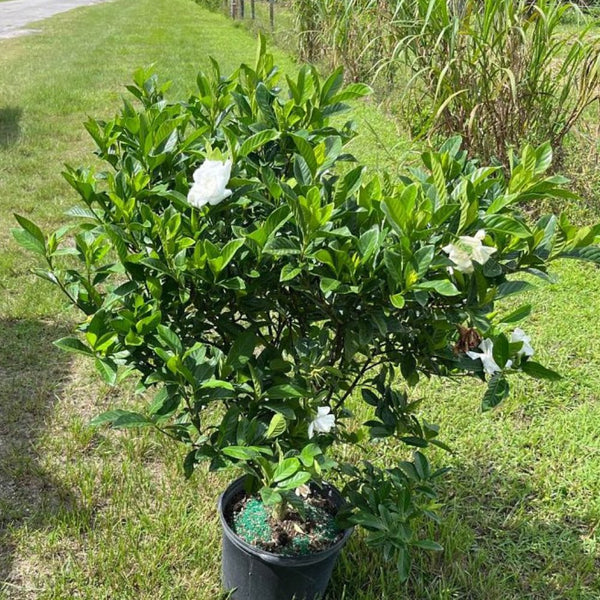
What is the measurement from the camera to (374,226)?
1328 mm

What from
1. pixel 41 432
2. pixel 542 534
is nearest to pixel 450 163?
pixel 542 534

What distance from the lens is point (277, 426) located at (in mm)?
1423

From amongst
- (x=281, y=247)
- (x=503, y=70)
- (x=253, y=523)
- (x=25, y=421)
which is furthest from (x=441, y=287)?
(x=503, y=70)

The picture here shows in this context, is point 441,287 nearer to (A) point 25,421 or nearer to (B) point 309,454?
(B) point 309,454

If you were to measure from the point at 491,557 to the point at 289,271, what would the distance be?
1436 mm

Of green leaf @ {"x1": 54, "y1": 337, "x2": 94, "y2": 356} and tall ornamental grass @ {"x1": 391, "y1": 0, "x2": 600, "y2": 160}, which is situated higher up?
green leaf @ {"x1": 54, "y1": 337, "x2": 94, "y2": 356}

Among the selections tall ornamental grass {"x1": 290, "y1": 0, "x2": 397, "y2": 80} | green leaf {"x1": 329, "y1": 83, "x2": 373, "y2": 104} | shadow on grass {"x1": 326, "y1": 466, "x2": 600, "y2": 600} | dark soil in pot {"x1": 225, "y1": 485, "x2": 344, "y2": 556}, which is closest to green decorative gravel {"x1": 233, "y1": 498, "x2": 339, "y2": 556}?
dark soil in pot {"x1": 225, "y1": 485, "x2": 344, "y2": 556}

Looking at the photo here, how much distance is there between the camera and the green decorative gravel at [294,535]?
1784 mm

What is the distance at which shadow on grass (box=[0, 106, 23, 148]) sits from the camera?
6.17 meters

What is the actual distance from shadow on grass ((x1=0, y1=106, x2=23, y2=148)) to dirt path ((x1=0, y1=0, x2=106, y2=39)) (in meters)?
7.09

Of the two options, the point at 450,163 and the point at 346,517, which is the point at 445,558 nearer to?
the point at 346,517

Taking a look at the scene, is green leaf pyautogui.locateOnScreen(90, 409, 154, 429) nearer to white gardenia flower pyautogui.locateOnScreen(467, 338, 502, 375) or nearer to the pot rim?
the pot rim

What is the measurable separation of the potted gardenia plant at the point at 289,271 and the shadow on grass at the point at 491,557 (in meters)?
0.38

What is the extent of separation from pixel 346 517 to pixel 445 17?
3588mm
